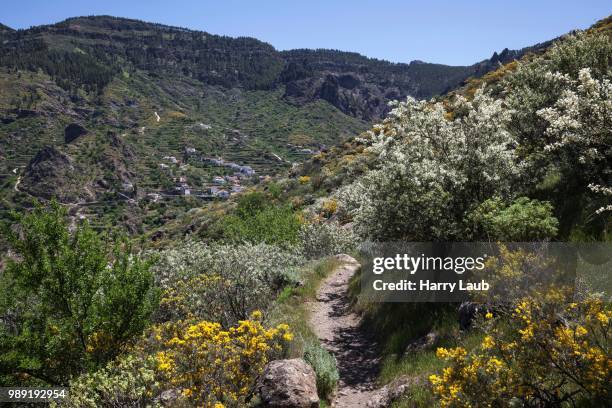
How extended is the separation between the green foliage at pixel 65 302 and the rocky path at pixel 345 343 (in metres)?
5.11

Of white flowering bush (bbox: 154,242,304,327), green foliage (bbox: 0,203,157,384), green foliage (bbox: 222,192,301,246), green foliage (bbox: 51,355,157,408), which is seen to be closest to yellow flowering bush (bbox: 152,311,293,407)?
green foliage (bbox: 51,355,157,408)

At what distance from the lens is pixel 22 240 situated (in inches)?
381

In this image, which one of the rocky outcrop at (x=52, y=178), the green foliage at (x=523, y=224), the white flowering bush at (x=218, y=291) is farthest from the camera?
the rocky outcrop at (x=52, y=178)

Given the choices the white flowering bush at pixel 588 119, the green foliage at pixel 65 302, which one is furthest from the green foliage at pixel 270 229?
the white flowering bush at pixel 588 119

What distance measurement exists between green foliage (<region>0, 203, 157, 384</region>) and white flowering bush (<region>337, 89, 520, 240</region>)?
6283 mm

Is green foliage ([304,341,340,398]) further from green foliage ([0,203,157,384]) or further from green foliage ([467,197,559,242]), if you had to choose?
green foliage ([467,197,559,242])

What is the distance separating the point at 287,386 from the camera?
7609mm

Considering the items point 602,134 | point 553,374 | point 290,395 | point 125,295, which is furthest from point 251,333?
point 602,134

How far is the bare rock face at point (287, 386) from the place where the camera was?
750 cm

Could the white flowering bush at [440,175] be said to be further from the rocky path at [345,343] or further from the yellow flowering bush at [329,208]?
the yellow flowering bush at [329,208]

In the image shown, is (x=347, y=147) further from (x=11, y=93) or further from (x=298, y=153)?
(x=11, y=93)

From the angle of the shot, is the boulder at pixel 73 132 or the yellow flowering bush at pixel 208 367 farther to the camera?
the boulder at pixel 73 132

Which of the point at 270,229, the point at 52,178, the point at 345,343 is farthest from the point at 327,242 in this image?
the point at 52,178

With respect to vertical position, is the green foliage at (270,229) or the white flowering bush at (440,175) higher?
the white flowering bush at (440,175)
